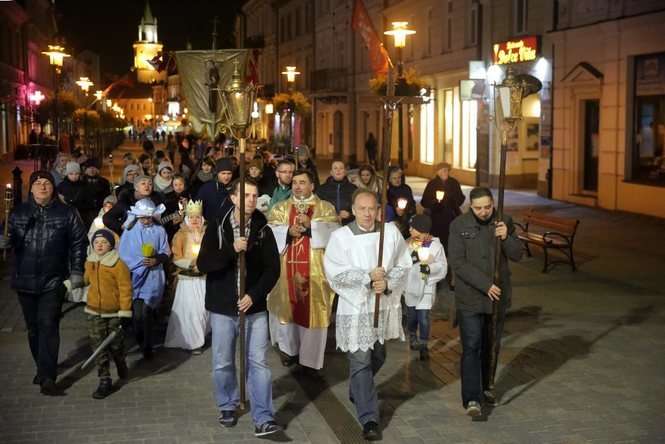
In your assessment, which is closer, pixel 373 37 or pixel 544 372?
pixel 544 372

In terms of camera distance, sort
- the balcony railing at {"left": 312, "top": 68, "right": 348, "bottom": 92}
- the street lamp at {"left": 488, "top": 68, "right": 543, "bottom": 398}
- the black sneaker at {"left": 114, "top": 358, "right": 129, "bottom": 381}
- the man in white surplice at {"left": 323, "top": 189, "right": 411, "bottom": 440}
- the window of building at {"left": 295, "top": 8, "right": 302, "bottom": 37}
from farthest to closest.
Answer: the window of building at {"left": 295, "top": 8, "right": 302, "bottom": 37}, the balcony railing at {"left": 312, "top": 68, "right": 348, "bottom": 92}, the black sneaker at {"left": 114, "top": 358, "right": 129, "bottom": 381}, the street lamp at {"left": 488, "top": 68, "right": 543, "bottom": 398}, the man in white surplice at {"left": 323, "top": 189, "right": 411, "bottom": 440}

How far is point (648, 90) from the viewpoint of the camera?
20906 mm

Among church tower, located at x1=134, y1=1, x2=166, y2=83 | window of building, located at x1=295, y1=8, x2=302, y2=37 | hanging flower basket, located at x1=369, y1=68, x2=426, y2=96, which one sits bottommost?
hanging flower basket, located at x1=369, y1=68, x2=426, y2=96

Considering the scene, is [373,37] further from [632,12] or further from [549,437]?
[549,437]

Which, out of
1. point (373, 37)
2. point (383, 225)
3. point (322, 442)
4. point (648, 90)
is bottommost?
point (322, 442)

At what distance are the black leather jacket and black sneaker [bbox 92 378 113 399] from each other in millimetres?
912

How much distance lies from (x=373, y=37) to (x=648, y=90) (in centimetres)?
674

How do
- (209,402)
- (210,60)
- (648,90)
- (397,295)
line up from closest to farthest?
(397,295) < (209,402) < (210,60) < (648,90)

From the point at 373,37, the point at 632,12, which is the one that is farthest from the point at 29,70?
the point at 632,12

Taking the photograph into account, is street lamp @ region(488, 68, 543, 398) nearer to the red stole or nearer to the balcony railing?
the red stole

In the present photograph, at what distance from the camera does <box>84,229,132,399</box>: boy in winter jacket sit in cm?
791

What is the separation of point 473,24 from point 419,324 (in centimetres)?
2318

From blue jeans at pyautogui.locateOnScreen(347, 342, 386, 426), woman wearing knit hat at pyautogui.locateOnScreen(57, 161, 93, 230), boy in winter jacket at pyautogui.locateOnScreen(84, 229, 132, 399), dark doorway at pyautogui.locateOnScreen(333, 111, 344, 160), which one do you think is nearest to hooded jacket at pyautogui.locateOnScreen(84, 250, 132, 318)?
boy in winter jacket at pyautogui.locateOnScreen(84, 229, 132, 399)

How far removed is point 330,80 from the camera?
5056 cm
